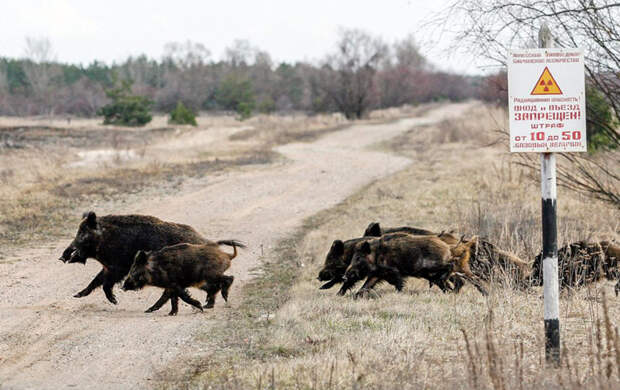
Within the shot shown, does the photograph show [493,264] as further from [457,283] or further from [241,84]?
[241,84]

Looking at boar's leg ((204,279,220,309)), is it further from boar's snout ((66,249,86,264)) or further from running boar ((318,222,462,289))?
boar's snout ((66,249,86,264))

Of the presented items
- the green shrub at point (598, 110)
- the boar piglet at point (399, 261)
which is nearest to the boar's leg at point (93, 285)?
the boar piglet at point (399, 261)

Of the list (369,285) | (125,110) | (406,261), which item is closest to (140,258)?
(369,285)

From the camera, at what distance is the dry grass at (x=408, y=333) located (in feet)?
17.5

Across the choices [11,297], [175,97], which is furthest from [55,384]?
[175,97]

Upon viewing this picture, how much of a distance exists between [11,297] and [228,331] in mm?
3271

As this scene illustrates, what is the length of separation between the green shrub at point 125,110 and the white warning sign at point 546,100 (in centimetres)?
4722

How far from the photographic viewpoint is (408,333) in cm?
704

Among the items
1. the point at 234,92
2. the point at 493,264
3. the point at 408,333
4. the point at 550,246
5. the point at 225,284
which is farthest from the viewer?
the point at 234,92

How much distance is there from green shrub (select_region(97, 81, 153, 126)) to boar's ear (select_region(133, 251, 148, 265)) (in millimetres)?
43532

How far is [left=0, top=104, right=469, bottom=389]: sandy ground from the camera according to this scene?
653cm

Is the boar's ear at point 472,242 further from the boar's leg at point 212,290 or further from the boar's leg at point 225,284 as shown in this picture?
the boar's leg at point 212,290

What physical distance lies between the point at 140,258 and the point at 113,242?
968mm

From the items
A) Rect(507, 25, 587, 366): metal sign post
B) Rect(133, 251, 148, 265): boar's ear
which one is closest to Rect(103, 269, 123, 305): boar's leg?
Rect(133, 251, 148, 265): boar's ear
